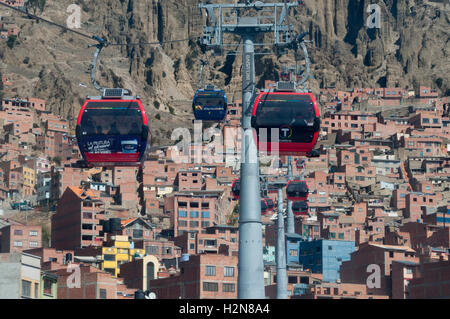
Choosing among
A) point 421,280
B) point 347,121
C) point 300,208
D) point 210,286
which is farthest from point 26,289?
point 347,121

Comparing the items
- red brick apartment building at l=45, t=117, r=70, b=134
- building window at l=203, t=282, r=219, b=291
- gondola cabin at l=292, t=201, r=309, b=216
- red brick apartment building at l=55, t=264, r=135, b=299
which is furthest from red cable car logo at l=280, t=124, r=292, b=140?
red brick apartment building at l=45, t=117, r=70, b=134

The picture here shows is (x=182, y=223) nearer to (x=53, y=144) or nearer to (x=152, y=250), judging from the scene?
(x=152, y=250)

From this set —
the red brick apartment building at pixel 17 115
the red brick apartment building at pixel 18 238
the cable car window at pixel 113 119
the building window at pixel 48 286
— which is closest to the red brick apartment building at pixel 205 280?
the building window at pixel 48 286

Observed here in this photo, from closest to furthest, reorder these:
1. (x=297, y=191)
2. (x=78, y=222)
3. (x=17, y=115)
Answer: (x=297, y=191) < (x=78, y=222) < (x=17, y=115)

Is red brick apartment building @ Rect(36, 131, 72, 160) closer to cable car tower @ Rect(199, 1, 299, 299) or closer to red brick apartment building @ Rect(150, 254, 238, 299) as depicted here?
red brick apartment building @ Rect(150, 254, 238, 299)

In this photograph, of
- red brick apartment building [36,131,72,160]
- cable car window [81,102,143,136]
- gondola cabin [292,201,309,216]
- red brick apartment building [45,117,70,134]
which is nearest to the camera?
cable car window [81,102,143,136]

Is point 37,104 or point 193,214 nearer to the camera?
point 193,214
